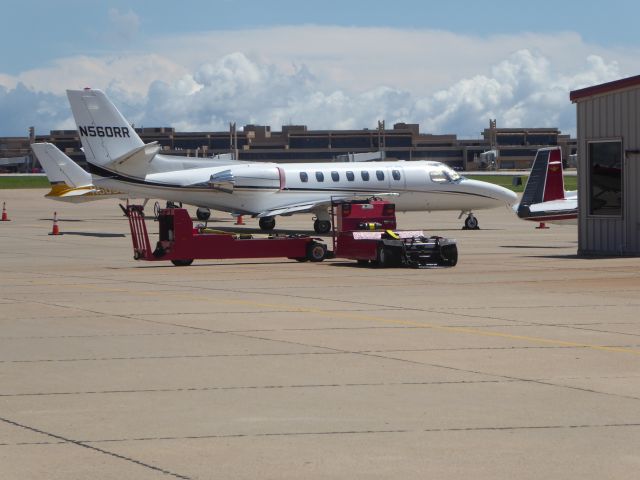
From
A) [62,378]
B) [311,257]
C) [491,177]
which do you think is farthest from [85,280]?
[491,177]

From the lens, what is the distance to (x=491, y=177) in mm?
148375

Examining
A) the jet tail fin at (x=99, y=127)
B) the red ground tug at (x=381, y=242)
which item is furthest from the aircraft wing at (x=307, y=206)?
the red ground tug at (x=381, y=242)

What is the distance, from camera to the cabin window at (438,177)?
49713 mm

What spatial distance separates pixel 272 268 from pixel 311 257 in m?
2.03

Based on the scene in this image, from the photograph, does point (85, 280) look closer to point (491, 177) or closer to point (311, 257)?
point (311, 257)

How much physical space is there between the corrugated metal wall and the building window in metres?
0.17

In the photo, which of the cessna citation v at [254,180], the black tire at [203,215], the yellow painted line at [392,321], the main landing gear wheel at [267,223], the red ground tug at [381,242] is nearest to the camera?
the yellow painted line at [392,321]

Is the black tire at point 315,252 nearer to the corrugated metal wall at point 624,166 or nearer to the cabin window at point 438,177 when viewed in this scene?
the corrugated metal wall at point 624,166

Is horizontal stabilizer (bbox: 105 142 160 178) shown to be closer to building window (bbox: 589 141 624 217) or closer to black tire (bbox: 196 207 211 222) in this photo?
black tire (bbox: 196 207 211 222)

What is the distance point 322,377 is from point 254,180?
36.0 meters

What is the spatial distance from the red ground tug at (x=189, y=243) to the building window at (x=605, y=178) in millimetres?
8714

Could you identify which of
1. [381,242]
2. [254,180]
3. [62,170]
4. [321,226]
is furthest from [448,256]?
[62,170]

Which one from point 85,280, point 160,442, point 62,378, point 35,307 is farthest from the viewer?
point 85,280

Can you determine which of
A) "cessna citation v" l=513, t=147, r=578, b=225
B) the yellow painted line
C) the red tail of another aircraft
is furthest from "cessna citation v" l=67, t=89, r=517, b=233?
the yellow painted line
